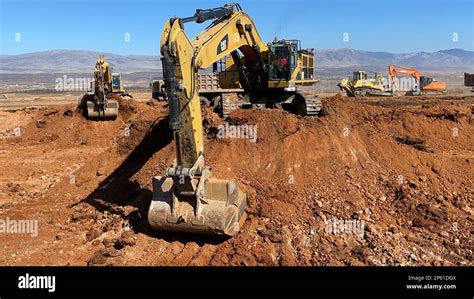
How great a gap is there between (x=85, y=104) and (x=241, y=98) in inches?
329

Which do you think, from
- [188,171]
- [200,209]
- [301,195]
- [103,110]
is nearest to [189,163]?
[188,171]

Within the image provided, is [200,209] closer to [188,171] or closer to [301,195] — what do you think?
[188,171]

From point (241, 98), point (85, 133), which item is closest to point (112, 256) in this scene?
point (241, 98)

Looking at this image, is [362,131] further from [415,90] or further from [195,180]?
[415,90]

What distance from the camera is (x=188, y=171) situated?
6.94m

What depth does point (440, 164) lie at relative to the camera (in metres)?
10.1

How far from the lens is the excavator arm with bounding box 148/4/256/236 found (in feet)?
22.3

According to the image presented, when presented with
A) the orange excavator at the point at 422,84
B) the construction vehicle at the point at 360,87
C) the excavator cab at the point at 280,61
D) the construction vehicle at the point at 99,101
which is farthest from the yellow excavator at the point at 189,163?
the orange excavator at the point at 422,84

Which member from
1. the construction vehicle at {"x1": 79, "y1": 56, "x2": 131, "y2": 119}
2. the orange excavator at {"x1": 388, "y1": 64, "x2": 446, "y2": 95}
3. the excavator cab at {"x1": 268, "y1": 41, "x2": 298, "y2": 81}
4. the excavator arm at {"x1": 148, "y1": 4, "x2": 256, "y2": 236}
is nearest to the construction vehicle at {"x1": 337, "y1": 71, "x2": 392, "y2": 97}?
the orange excavator at {"x1": 388, "y1": 64, "x2": 446, "y2": 95}

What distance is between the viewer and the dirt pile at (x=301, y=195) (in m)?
7.26

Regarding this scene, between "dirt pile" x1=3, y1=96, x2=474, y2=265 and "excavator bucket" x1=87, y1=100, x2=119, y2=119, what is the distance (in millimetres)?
6662

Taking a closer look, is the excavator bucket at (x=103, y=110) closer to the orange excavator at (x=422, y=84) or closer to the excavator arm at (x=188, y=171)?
the excavator arm at (x=188, y=171)

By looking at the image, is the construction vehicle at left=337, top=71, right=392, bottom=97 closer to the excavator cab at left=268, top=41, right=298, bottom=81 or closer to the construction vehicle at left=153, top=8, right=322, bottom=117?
the construction vehicle at left=153, top=8, right=322, bottom=117

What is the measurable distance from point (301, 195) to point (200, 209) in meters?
2.23
